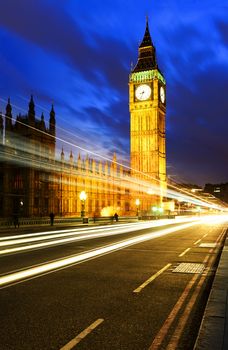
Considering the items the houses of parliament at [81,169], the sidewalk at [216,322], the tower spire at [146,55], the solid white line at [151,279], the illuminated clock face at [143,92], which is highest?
the tower spire at [146,55]

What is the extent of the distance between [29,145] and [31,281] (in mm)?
50957

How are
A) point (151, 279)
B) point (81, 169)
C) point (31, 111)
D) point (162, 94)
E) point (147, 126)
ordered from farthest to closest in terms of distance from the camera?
point (162, 94), point (147, 126), point (81, 169), point (31, 111), point (151, 279)

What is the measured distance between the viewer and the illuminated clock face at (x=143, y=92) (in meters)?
107

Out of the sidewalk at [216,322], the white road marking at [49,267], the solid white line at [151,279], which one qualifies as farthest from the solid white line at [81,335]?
the white road marking at [49,267]

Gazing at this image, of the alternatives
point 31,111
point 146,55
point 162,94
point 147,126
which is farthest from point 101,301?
point 146,55

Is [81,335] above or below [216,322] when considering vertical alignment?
below

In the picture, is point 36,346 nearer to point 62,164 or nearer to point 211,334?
point 211,334

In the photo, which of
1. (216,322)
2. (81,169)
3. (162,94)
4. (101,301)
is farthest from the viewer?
(162,94)

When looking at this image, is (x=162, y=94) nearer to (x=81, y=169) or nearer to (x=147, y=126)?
(x=147, y=126)

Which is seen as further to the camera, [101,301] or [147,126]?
[147,126]

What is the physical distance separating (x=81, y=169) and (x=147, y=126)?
135ft

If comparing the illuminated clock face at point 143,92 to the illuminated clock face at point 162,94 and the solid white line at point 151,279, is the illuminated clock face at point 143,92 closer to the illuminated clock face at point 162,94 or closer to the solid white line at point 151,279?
the illuminated clock face at point 162,94

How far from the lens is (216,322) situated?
588 centimetres

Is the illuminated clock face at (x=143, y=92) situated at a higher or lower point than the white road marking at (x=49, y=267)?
higher
